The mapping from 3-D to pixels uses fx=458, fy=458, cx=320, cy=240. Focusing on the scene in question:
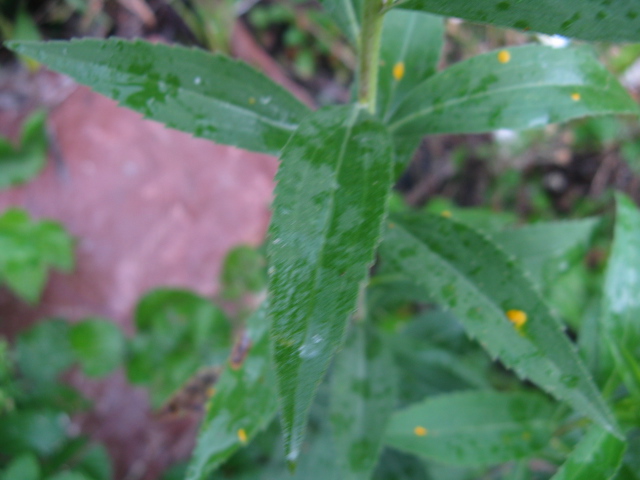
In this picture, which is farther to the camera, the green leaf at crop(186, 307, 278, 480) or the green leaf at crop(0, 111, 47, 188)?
the green leaf at crop(0, 111, 47, 188)

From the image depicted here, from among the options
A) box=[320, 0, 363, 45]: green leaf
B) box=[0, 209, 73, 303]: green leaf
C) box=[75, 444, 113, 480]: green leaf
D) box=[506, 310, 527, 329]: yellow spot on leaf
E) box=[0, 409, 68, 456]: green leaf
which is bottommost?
box=[75, 444, 113, 480]: green leaf

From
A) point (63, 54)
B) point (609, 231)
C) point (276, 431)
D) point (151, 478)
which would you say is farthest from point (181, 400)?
point (609, 231)

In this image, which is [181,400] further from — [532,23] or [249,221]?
[532,23]

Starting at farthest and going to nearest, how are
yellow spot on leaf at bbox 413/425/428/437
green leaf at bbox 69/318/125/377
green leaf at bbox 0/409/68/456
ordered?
green leaf at bbox 69/318/125/377
green leaf at bbox 0/409/68/456
yellow spot on leaf at bbox 413/425/428/437

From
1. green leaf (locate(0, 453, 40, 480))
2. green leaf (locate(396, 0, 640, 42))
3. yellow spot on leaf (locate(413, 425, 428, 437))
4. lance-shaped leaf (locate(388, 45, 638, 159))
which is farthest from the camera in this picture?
green leaf (locate(0, 453, 40, 480))

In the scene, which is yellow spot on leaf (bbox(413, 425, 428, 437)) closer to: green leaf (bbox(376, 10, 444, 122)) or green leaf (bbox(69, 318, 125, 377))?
green leaf (bbox(376, 10, 444, 122))

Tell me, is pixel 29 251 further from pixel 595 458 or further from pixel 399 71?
pixel 595 458

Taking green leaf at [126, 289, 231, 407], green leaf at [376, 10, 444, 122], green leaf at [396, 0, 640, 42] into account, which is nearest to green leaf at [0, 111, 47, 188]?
green leaf at [126, 289, 231, 407]
